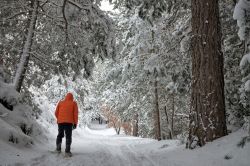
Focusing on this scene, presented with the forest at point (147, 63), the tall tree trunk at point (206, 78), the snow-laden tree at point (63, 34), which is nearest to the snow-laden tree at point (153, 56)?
the forest at point (147, 63)

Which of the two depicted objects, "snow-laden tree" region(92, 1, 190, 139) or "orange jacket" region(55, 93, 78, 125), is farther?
"snow-laden tree" region(92, 1, 190, 139)

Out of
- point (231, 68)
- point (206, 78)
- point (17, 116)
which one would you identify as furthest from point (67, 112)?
point (231, 68)

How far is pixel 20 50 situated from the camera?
38.9 ft

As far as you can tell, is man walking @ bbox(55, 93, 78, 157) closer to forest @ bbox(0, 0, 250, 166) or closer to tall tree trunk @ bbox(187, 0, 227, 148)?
forest @ bbox(0, 0, 250, 166)

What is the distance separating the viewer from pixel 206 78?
852 centimetres

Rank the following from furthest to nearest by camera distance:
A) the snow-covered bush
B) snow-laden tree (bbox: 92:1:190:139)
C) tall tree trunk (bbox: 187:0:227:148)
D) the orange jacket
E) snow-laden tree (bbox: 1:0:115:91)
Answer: snow-laden tree (bbox: 92:1:190:139) < snow-laden tree (bbox: 1:0:115:91) < the snow-covered bush < the orange jacket < tall tree trunk (bbox: 187:0:227:148)

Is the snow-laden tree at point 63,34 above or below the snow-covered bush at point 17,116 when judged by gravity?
above

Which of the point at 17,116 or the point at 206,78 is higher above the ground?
the point at 206,78

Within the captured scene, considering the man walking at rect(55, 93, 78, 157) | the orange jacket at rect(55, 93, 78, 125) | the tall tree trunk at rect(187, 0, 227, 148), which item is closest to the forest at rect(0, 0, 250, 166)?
the tall tree trunk at rect(187, 0, 227, 148)

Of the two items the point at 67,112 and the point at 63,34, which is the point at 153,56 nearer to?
the point at 63,34

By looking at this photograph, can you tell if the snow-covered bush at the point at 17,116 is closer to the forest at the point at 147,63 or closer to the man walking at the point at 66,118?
the forest at the point at 147,63

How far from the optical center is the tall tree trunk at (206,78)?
838cm

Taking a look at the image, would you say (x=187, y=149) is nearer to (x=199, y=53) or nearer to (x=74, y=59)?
(x=199, y=53)

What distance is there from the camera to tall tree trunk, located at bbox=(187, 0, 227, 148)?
330 inches
